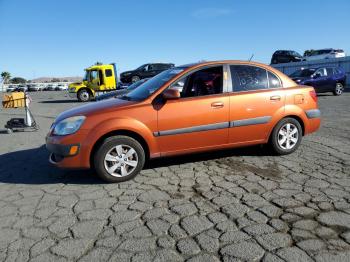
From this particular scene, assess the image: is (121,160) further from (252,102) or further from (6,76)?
(6,76)

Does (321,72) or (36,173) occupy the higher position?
(321,72)

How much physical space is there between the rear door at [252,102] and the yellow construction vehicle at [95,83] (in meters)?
18.6

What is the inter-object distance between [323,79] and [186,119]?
15.5 metres

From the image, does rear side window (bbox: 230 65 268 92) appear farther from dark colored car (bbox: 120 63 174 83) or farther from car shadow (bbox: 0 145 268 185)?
dark colored car (bbox: 120 63 174 83)

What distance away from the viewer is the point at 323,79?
18.2 m

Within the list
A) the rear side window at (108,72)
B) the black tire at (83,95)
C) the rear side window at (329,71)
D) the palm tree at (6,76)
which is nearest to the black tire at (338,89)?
the rear side window at (329,71)

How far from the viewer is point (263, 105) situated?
5516 mm

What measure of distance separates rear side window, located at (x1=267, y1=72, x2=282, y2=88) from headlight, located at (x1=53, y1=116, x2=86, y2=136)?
3.11 metres

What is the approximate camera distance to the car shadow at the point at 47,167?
199 inches

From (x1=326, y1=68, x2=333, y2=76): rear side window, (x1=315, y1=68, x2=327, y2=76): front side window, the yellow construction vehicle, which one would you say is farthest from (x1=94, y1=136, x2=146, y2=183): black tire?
the yellow construction vehicle

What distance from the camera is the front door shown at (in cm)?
497

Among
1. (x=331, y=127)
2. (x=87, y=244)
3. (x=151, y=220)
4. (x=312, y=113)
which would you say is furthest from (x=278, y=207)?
(x=331, y=127)

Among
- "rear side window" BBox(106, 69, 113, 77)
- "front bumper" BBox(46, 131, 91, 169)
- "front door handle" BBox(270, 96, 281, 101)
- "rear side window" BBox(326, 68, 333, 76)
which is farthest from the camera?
"rear side window" BBox(106, 69, 113, 77)

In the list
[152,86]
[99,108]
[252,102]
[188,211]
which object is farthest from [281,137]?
[99,108]
